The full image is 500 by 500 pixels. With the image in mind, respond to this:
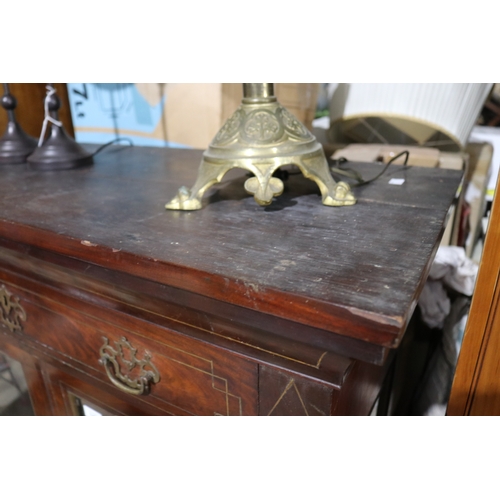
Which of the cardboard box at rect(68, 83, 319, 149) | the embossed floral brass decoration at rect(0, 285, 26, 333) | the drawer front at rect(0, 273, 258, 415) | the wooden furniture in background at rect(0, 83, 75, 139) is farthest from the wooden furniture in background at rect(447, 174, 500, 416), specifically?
the wooden furniture in background at rect(0, 83, 75, 139)

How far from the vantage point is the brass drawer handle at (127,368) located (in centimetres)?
53

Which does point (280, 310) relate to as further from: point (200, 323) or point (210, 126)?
point (210, 126)

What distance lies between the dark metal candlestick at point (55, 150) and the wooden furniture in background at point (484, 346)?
734mm

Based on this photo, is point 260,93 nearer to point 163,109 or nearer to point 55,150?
point 55,150

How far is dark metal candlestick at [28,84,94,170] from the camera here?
0.82m

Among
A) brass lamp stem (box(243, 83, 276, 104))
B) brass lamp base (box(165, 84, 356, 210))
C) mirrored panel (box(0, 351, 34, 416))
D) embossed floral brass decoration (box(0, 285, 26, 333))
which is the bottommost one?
mirrored panel (box(0, 351, 34, 416))

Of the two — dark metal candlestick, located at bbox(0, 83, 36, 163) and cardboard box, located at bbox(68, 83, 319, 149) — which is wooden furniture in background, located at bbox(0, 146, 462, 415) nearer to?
dark metal candlestick, located at bbox(0, 83, 36, 163)

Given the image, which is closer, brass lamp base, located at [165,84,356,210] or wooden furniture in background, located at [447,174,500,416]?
wooden furniture in background, located at [447,174,500,416]

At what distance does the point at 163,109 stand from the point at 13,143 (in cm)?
36

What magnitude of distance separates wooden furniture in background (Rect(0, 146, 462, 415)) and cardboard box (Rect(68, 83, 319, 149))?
35 centimetres

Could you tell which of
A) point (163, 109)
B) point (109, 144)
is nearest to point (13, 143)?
point (109, 144)

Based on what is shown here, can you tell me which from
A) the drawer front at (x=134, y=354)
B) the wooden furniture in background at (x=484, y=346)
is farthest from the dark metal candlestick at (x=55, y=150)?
the wooden furniture in background at (x=484, y=346)

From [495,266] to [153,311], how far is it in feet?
1.13

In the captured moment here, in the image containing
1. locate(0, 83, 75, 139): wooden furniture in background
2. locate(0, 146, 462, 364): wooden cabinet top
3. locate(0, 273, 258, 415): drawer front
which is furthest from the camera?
locate(0, 83, 75, 139): wooden furniture in background
